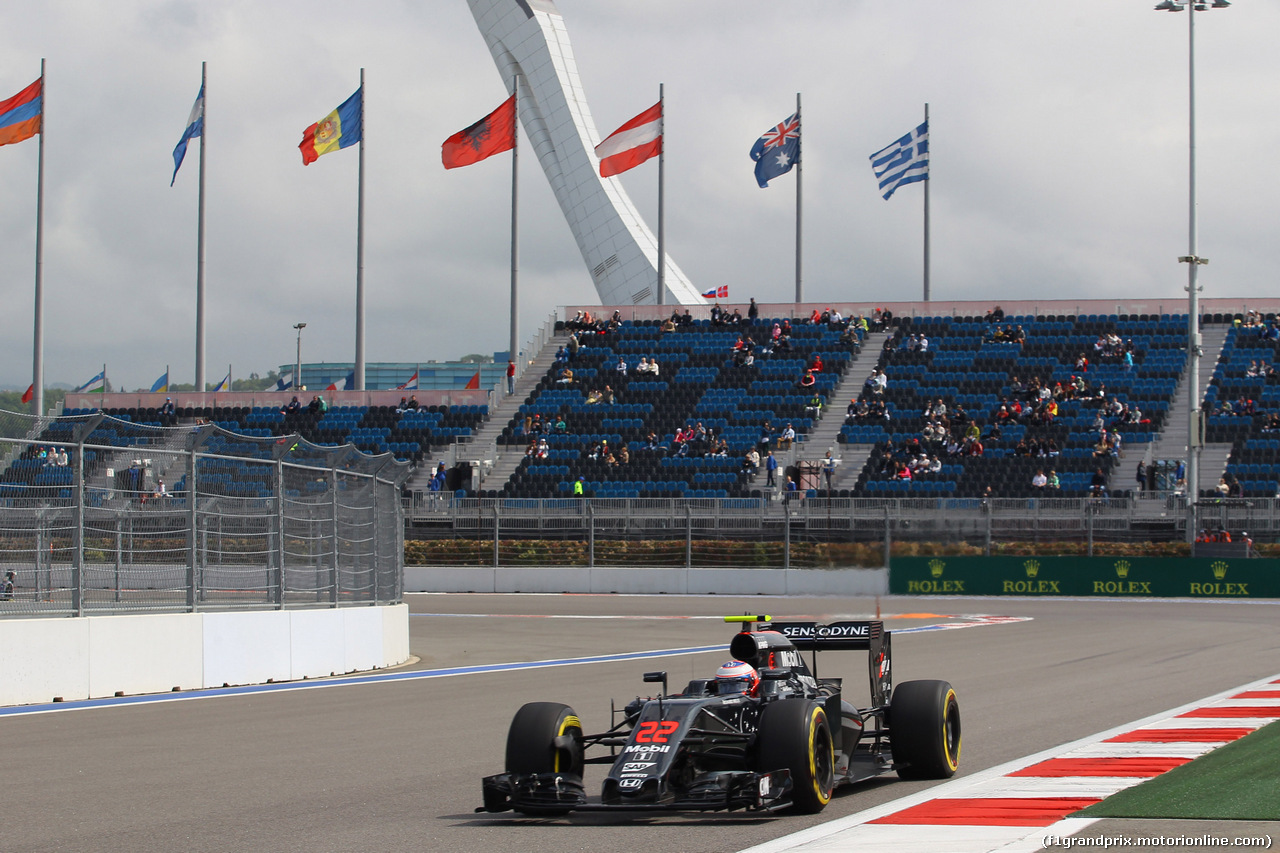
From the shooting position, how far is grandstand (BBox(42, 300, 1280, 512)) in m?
39.9

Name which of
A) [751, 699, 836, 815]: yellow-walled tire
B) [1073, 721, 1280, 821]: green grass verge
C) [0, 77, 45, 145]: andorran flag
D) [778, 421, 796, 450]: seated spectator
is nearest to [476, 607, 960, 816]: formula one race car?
[751, 699, 836, 815]: yellow-walled tire

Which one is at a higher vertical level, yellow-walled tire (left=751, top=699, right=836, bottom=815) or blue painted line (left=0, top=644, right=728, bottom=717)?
yellow-walled tire (left=751, top=699, right=836, bottom=815)

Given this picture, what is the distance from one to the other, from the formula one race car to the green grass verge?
134cm

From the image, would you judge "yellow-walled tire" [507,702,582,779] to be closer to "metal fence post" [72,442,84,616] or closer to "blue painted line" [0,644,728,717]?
"blue painted line" [0,644,728,717]

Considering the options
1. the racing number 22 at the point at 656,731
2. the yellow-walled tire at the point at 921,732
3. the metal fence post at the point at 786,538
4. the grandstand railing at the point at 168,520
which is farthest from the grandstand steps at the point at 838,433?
the racing number 22 at the point at 656,731

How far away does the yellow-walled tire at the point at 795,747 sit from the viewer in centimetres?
751

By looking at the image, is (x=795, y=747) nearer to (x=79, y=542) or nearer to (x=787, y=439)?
(x=79, y=542)

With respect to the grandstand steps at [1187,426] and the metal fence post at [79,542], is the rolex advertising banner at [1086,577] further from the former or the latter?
the metal fence post at [79,542]

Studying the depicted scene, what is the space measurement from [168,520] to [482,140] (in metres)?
33.6

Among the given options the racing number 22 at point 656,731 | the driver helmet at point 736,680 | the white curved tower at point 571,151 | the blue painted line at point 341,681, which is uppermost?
the white curved tower at point 571,151

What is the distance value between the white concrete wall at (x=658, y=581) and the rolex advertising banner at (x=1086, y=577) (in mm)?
1153

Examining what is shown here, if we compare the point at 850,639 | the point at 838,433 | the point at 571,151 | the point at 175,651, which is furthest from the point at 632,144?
the point at 850,639

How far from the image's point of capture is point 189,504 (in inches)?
574

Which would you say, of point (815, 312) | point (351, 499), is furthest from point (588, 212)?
point (351, 499)
